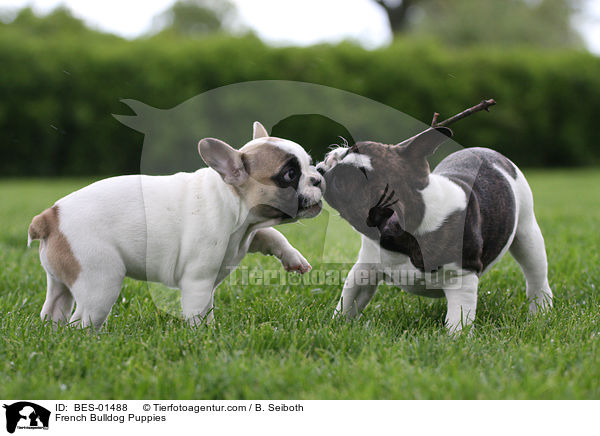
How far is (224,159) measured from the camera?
9.00 ft

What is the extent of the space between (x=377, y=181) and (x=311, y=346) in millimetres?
800

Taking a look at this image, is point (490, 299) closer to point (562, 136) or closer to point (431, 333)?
point (431, 333)

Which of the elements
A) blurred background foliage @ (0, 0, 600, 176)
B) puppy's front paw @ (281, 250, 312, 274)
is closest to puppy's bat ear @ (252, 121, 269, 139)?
puppy's front paw @ (281, 250, 312, 274)

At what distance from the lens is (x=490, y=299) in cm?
354

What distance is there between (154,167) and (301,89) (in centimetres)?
96

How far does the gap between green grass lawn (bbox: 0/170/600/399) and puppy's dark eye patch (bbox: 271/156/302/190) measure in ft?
0.88

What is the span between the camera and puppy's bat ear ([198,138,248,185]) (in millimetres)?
2682

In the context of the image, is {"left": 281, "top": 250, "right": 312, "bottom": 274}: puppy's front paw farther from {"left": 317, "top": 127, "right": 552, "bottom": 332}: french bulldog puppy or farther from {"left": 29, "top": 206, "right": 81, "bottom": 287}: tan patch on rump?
{"left": 29, "top": 206, "right": 81, "bottom": 287}: tan patch on rump

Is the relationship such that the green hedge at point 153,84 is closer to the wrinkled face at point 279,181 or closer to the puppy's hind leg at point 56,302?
the puppy's hind leg at point 56,302

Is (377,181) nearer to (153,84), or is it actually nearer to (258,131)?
(258,131)

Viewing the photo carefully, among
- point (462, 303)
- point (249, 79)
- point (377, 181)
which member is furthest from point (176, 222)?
point (249, 79)

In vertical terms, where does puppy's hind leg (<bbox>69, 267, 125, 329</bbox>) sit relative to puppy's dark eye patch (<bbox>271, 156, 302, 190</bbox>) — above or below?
below

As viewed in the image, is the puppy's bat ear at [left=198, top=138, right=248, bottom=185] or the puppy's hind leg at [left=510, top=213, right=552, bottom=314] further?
the puppy's hind leg at [left=510, top=213, right=552, bottom=314]
